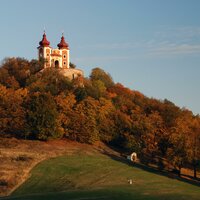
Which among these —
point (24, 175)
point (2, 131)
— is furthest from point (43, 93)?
point (24, 175)

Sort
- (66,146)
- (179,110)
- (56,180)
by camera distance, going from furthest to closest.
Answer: (179,110)
(66,146)
(56,180)

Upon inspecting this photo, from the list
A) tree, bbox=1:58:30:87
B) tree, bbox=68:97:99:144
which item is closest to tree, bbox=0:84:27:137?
tree, bbox=68:97:99:144

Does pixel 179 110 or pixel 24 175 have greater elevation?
pixel 179 110

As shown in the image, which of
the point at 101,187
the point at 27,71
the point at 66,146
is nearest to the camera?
the point at 101,187

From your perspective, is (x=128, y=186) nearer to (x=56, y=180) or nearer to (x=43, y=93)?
(x=56, y=180)

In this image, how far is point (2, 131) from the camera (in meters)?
94.6

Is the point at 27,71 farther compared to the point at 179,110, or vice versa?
the point at 27,71

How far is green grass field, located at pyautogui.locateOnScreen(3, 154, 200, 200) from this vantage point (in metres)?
59.5

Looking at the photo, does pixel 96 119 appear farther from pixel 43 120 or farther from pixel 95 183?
pixel 95 183

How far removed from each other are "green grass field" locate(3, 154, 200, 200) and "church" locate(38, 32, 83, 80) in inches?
1517

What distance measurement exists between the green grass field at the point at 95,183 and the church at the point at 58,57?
3852 cm

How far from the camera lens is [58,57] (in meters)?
126

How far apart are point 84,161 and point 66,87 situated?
32306 mm

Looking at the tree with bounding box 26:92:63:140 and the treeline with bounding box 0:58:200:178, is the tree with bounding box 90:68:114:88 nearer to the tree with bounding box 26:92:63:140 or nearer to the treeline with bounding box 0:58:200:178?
the treeline with bounding box 0:58:200:178
